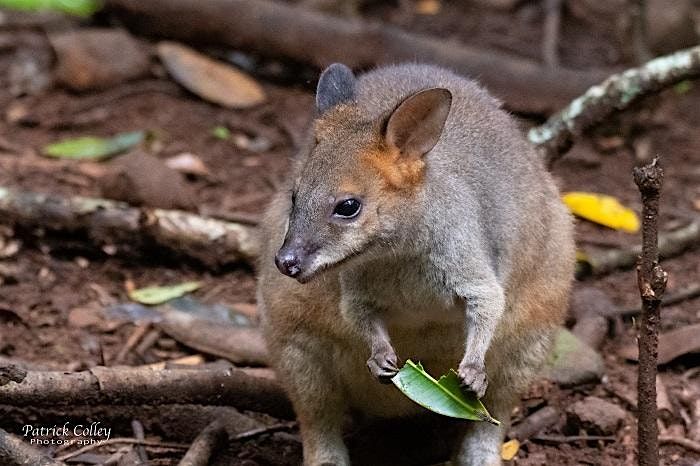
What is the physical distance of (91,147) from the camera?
7.96 metres

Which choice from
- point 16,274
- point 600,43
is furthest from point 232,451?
point 600,43

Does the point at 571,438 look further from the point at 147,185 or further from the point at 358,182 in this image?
the point at 147,185

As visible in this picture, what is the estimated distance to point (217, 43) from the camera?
9.10 metres

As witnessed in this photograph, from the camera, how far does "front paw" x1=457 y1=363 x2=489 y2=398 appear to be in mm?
4105

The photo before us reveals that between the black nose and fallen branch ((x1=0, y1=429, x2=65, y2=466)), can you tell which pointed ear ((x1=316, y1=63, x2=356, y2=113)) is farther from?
fallen branch ((x1=0, y1=429, x2=65, y2=466))

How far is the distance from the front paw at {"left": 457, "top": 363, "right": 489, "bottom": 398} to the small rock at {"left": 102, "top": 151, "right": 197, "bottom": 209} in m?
3.20

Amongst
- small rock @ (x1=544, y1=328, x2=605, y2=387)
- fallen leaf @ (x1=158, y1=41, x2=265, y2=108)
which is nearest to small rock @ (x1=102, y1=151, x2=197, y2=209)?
fallen leaf @ (x1=158, y1=41, x2=265, y2=108)

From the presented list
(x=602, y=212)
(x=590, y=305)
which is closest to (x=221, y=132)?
(x=602, y=212)

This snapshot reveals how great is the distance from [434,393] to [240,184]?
410 centimetres

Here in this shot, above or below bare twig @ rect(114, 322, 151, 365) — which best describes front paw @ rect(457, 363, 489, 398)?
above

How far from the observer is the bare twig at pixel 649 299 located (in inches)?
146

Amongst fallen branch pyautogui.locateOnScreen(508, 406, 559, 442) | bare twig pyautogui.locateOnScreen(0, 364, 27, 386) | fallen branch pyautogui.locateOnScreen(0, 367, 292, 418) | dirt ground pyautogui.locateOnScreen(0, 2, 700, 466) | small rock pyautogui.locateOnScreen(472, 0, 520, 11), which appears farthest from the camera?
small rock pyautogui.locateOnScreen(472, 0, 520, 11)

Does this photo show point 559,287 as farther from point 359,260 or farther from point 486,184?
point 359,260

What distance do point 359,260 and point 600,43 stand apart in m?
6.39
